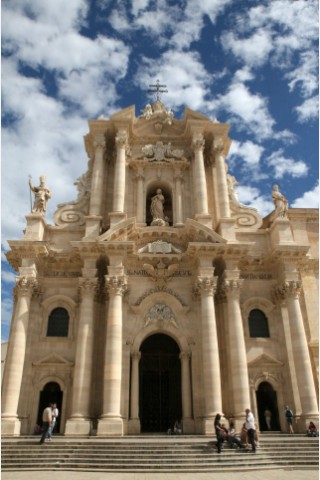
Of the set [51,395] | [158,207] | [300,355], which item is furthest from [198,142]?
[51,395]

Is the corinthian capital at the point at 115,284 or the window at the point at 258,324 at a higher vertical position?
the corinthian capital at the point at 115,284

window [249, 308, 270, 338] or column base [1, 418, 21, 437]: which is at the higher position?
window [249, 308, 270, 338]

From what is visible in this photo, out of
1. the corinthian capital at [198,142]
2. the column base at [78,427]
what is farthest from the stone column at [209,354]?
the corinthian capital at [198,142]

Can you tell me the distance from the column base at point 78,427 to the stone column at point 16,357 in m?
2.51

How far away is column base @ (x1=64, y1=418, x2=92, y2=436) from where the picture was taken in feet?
63.9

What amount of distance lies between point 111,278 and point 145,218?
596cm

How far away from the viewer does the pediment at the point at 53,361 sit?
864 inches

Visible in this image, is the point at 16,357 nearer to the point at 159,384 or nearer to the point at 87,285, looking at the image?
the point at 87,285

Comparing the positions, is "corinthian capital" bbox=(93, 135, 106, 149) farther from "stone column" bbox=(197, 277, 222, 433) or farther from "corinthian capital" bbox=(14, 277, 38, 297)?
"stone column" bbox=(197, 277, 222, 433)

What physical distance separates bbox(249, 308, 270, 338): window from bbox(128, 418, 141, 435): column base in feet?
26.3

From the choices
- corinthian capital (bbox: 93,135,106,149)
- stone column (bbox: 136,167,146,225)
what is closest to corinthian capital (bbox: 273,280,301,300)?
stone column (bbox: 136,167,146,225)

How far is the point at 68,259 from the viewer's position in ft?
79.5

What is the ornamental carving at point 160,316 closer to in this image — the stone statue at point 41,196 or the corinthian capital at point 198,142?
the stone statue at point 41,196

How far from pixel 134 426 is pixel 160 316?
5.91 metres
